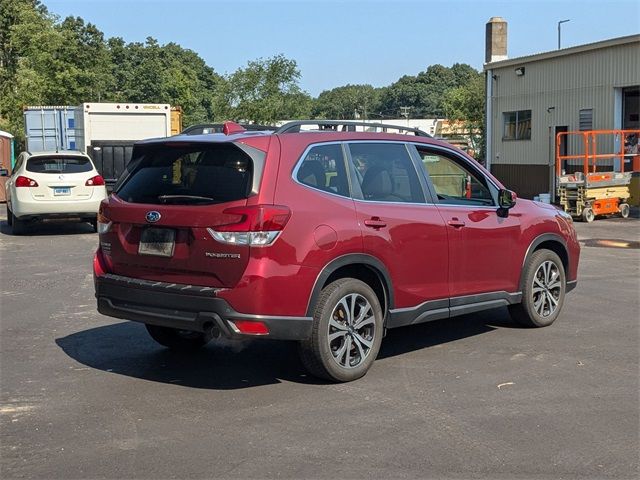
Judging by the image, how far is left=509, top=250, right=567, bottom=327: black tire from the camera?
24.6ft

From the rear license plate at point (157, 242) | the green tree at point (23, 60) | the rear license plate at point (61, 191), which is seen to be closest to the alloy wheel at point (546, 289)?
the rear license plate at point (157, 242)

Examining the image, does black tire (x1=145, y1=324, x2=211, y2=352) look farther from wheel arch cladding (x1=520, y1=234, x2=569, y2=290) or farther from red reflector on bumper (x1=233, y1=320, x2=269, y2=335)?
wheel arch cladding (x1=520, y1=234, x2=569, y2=290)

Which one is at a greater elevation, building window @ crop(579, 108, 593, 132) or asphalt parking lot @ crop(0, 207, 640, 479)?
building window @ crop(579, 108, 593, 132)

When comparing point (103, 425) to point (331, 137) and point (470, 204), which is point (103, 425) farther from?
point (470, 204)

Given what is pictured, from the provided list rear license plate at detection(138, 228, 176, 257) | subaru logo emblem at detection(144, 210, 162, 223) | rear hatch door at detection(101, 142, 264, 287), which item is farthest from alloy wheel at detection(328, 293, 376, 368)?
subaru logo emblem at detection(144, 210, 162, 223)

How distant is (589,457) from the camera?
443cm

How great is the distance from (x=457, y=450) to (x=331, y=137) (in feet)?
8.63

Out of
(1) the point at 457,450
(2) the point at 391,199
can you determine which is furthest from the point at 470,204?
(1) the point at 457,450

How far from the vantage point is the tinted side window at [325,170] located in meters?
5.71

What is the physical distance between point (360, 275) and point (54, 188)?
11138 millimetres

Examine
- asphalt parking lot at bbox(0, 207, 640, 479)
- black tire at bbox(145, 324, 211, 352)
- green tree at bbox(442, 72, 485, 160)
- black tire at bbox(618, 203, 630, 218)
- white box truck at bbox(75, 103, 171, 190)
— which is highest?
green tree at bbox(442, 72, 485, 160)

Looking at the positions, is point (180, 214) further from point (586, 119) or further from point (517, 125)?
point (517, 125)

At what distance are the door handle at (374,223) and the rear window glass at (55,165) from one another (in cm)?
1126

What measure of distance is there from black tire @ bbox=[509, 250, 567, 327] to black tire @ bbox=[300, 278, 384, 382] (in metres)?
2.03
